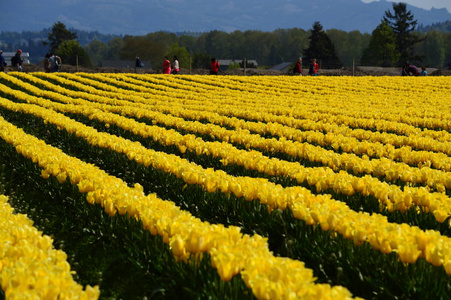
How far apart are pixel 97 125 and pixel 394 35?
91.5 metres

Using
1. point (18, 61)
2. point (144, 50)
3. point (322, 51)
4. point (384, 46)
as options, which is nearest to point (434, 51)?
point (384, 46)

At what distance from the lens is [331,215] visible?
4285 millimetres

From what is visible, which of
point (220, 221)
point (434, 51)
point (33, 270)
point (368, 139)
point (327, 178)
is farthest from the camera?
point (434, 51)

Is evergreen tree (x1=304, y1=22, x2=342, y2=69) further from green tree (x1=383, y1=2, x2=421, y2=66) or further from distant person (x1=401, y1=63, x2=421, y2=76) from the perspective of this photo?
distant person (x1=401, y1=63, x2=421, y2=76)

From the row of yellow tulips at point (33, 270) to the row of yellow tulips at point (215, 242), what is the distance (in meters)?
0.87

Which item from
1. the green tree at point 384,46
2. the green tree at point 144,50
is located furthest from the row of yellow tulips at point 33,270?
the green tree at point 144,50

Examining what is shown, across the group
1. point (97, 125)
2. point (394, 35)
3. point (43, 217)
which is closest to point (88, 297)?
point (43, 217)

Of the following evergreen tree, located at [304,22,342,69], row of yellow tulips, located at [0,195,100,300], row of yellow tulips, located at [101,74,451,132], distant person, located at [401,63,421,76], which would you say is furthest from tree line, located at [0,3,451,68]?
row of yellow tulips, located at [0,195,100,300]

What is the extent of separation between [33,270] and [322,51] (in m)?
85.5

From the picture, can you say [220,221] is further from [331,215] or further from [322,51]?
[322,51]

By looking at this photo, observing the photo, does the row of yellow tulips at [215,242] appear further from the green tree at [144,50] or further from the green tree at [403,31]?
the green tree at [144,50]

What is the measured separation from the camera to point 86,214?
18.2 ft

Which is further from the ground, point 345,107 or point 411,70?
point 411,70

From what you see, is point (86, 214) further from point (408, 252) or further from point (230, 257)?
point (408, 252)
